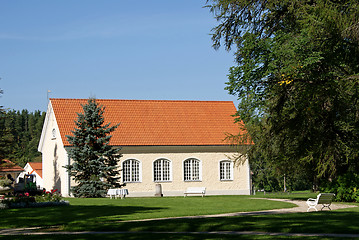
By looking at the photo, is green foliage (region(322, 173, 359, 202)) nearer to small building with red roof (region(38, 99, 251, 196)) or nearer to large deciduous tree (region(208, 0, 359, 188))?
large deciduous tree (region(208, 0, 359, 188))

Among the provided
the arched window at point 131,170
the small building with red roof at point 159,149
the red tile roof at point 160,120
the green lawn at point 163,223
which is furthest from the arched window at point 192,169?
the green lawn at point 163,223

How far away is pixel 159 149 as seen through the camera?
44.1 meters

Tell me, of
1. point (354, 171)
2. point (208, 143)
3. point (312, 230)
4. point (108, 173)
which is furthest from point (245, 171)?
point (312, 230)

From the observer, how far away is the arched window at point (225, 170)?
45719 millimetres

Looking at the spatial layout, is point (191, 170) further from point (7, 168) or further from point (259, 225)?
point (259, 225)

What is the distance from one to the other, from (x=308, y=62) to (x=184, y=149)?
79.1 feet

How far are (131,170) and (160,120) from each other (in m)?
5.79

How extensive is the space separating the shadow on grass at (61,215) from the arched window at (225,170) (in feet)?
76.8

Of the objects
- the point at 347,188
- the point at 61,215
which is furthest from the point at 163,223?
the point at 347,188

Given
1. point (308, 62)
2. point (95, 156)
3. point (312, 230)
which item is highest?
point (308, 62)

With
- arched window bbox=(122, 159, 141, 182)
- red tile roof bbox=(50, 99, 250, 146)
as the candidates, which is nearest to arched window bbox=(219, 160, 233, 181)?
red tile roof bbox=(50, 99, 250, 146)

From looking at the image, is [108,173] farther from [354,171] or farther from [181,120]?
[354,171]

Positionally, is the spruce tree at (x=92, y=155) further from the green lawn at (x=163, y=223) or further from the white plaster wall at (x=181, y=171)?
the green lawn at (x=163, y=223)

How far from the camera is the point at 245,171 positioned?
1826 inches
